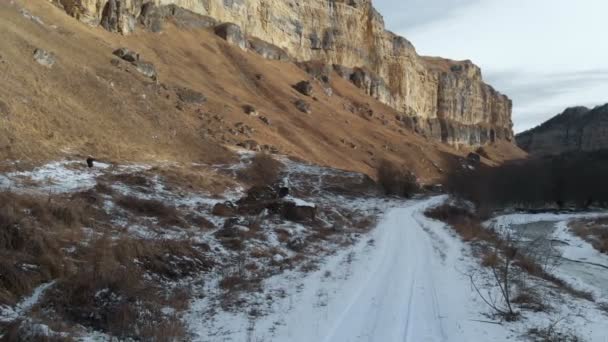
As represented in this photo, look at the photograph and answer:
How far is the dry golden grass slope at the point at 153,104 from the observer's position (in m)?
22.1

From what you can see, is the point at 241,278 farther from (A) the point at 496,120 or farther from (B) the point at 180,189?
(A) the point at 496,120

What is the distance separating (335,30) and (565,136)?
128120mm

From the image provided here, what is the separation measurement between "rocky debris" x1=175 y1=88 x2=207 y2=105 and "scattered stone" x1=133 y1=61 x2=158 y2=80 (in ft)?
8.29

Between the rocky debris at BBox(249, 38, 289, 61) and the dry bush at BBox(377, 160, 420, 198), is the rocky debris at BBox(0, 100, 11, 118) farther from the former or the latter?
the rocky debris at BBox(249, 38, 289, 61)

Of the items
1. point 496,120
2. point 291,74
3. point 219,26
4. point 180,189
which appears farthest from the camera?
point 496,120

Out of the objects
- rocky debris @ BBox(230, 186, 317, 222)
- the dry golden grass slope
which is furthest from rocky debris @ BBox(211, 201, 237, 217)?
the dry golden grass slope

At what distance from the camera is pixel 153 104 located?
3422 cm

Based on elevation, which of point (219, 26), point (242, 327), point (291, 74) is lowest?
point (242, 327)

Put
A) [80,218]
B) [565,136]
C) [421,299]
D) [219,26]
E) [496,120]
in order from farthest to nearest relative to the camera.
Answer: [565,136] → [496,120] → [219,26] → [80,218] → [421,299]

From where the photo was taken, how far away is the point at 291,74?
77.2 meters

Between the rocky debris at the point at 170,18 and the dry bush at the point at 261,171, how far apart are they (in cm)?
2998

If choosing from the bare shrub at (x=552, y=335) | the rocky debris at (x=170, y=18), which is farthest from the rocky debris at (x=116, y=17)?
the bare shrub at (x=552, y=335)

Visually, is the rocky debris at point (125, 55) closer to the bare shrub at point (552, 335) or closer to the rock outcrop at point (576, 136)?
the bare shrub at point (552, 335)

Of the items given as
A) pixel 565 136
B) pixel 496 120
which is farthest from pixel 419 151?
pixel 565 136
